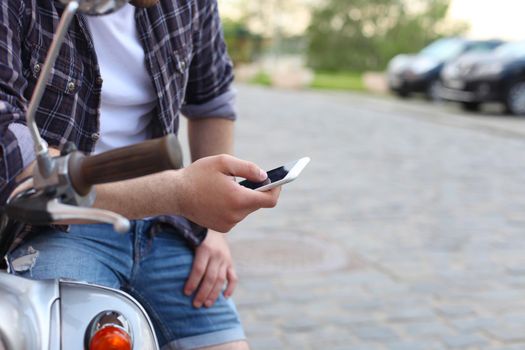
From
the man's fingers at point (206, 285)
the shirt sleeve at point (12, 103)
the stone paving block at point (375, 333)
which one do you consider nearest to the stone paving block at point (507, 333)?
the stone paving block at point (375, 333)

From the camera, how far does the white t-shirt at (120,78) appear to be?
5.59 ft

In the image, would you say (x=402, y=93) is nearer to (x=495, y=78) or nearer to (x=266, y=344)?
(x=495, y=78)

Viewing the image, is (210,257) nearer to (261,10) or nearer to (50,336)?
(50,336)

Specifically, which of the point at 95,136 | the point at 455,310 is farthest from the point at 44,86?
the point at 455,310

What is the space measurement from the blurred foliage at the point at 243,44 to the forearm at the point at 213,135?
156ft

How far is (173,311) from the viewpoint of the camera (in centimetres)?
183

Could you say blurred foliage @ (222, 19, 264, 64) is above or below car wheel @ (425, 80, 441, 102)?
below

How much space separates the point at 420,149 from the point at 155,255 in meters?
9.36

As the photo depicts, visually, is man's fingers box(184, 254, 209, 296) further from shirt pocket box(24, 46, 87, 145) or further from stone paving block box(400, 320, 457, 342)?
stone paving block box(400, 320, 457, 342)

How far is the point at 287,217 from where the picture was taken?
648 cm

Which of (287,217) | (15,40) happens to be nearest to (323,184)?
(287,217)

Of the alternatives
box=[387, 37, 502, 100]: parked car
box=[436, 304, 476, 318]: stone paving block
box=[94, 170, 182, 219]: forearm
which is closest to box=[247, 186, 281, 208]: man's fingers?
box=[94, 170, 182, 219]: forearm

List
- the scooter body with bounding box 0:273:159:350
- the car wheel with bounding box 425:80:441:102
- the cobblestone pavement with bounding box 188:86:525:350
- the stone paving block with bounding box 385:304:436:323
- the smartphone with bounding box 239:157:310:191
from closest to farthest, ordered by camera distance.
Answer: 1. the scooter body with bounding box 0:273:159:350
2. the smartphone with bounding box 239:157:310:191
3. the cobblestone pavement with bounding box 188:86:525:350
4. the stone paving block with bounding box 385:304:436:323
5. the car wheel with bounding box 425:80:441:102

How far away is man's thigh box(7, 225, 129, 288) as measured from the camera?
1592 millimetres
